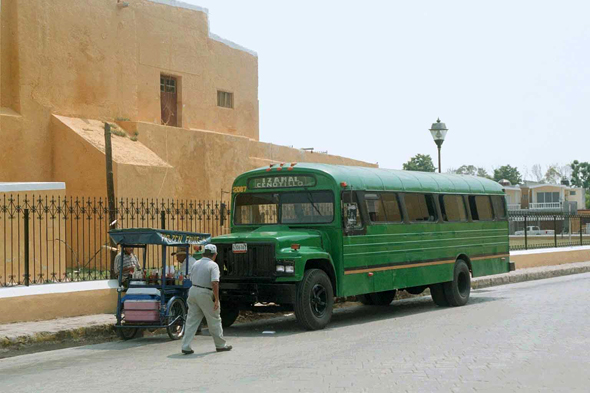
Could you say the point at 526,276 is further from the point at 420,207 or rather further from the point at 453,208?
the point at 420,207

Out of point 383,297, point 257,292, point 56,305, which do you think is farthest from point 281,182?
point 383,297

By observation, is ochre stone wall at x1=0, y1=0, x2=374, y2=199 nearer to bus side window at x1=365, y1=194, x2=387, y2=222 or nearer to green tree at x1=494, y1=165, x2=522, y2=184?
bus side window at x1=365, y1=194, x2=387, y2=222

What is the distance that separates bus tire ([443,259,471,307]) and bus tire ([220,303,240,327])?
5328 mm

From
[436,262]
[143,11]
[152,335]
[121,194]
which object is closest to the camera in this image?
[152,335]

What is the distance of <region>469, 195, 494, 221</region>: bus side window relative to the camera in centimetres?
1919

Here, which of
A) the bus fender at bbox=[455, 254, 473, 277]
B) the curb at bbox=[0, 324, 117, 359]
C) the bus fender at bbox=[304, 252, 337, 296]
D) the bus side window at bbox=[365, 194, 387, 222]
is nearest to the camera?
the curb at bbox=[0, 324, 117, 359]

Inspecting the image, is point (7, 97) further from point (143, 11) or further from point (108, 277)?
point (108, 277)

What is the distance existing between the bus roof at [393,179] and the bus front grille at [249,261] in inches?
75.6

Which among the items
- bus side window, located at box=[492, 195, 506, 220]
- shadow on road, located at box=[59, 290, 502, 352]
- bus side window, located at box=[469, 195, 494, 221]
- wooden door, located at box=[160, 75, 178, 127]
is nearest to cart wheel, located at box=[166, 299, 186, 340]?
shadow on road, located at box=[59, 290, 502, 352]

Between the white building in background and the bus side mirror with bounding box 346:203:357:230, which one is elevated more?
the white building in background

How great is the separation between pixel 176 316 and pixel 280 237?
6.93 feet

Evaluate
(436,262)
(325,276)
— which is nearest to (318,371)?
(325,276)

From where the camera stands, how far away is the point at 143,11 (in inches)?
1085

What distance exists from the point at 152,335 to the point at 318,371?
5.37 metres
